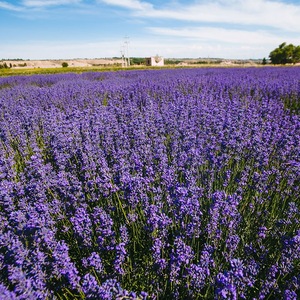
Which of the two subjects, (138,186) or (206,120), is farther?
(206,120)

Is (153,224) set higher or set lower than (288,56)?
higher

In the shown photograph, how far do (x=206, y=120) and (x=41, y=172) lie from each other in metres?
2.96

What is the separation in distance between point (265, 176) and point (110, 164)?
192cm

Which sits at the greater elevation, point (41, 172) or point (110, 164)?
point (41, 172)

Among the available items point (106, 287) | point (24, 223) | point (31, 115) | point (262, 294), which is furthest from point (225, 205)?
point (31, 115)

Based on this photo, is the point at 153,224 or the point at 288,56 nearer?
the point at 153,224

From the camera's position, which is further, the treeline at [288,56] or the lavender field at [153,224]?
the treeline at [288,56]

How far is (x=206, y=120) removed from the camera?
4.30 meters

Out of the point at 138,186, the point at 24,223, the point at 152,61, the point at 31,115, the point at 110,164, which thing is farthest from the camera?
the point at 152,61

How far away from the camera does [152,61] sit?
56.3m

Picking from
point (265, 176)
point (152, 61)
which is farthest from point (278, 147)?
point (152, 61)

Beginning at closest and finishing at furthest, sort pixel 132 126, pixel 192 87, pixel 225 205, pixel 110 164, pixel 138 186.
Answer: pixel 225 205 < pixel 138 186 < pixel 110 164 < pixel 132 126 < pixel 192 87

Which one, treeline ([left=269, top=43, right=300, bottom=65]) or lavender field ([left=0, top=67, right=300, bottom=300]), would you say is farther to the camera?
treeline ([left=269, top=43, right=300, bottom=65])

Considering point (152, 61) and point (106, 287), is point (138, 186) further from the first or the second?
point (152, 61)
